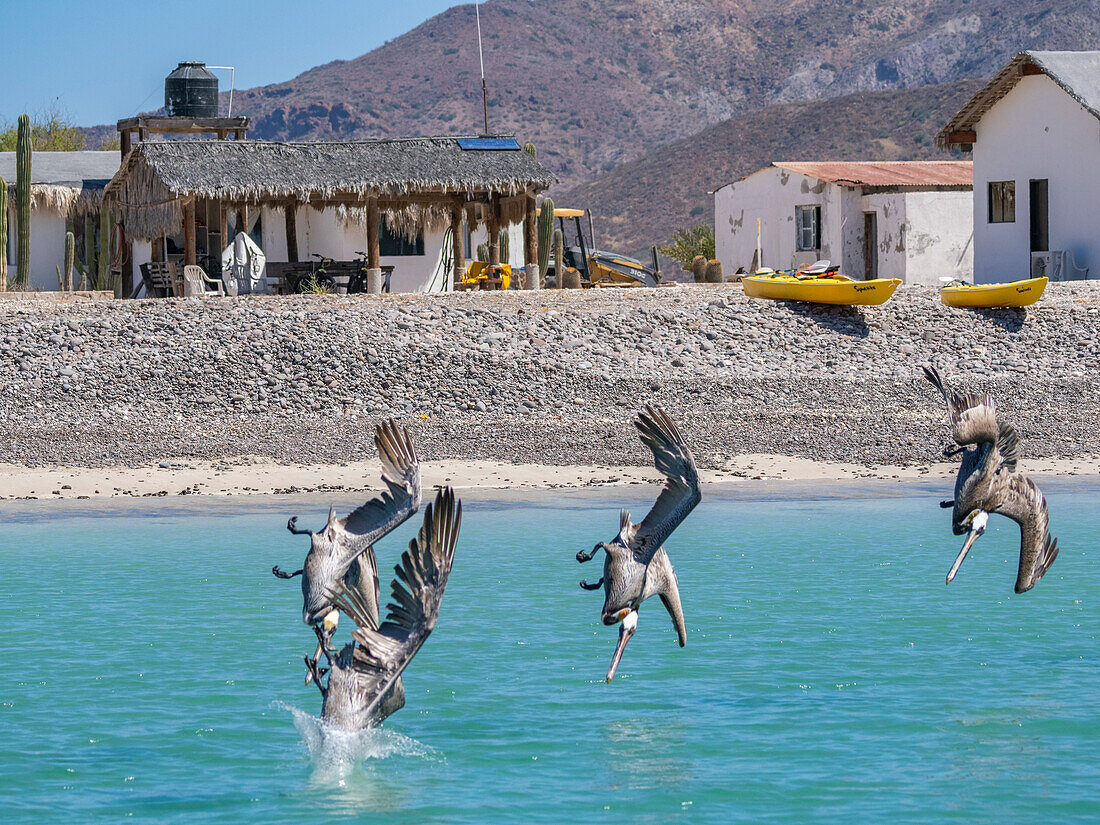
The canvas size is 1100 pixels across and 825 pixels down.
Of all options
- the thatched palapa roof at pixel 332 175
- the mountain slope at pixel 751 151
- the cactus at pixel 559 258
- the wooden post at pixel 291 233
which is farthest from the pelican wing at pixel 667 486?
the mountain slope at pixel 751 151

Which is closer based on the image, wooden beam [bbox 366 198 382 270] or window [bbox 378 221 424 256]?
wooden beam [bbox 366 198 382 270]

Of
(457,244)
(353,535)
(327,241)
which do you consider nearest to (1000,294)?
(457,244)

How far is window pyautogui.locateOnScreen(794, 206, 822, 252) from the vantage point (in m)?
39.1

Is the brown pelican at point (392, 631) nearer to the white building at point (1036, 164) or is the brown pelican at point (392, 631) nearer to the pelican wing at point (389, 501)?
the pelican wing at point (389, 501)

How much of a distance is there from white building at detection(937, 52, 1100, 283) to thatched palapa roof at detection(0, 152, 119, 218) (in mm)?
22236

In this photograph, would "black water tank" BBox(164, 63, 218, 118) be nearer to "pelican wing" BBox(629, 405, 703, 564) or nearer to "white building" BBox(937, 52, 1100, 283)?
"white building" BBox(937, 52, 1100, 283)

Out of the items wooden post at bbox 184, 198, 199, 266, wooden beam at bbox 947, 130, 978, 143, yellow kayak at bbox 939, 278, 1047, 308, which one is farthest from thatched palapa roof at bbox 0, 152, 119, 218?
yellow kayak at bbox 939, 278, 1047, 308

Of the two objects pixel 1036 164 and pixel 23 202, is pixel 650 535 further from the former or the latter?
pixel 23 202

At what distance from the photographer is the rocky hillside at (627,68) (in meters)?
120

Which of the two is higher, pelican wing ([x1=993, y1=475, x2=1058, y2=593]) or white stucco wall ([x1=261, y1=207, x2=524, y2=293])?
white stucco wall ([x1=261, y1=207, x2=524, y2=293])

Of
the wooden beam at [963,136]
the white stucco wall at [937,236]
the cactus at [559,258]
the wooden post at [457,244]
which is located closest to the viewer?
the wooden post at [457,244]

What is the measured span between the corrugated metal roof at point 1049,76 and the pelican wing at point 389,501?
2746 cm

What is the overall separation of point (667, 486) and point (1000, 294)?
22998 mm

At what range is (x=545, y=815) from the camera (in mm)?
8664
